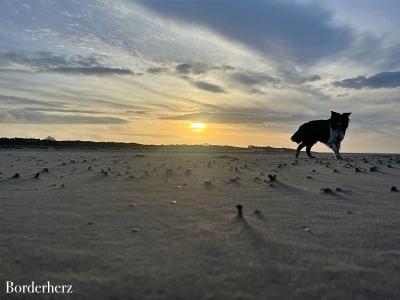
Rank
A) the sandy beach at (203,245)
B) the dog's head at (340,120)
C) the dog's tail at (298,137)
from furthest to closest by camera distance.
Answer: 1. the dog's tail at (298,137)
2. the dog's head at (340,120)
3. the sandy beach at (203,245)

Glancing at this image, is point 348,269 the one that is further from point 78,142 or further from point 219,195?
point 78,142

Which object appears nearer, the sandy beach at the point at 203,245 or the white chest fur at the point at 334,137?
the sandy beach at the point at 203,245

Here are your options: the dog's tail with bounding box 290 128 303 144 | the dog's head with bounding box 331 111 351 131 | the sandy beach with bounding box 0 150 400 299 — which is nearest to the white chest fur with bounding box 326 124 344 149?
the dog's head with bounding box 331 111 351 131

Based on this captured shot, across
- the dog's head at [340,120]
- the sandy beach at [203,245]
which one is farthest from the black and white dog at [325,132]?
the sandy beach at [203,245]

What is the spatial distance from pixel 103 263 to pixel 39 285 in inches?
12.5

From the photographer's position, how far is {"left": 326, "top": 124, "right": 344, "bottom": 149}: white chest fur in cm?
1282

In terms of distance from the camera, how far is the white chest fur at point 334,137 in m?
12.8

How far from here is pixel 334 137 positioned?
12953mm

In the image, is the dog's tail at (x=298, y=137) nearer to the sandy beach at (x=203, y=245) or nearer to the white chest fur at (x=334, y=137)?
the white chest fur at (x=334, y=137)

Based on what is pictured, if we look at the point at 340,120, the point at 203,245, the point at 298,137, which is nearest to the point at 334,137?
the point at 340,120

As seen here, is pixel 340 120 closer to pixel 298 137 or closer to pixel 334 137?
pixel 334 137

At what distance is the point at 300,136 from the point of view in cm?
1398

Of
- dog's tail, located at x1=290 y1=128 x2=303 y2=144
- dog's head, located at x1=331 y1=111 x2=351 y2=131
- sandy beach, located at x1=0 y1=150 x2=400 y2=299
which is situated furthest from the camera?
dog's tail, located at x1=290 y1=128 x2=303 y2=144

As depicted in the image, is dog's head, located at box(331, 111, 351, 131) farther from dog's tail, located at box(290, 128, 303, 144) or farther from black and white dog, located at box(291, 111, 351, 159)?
dog's tail, located at box(290, 128, 303, 144)
